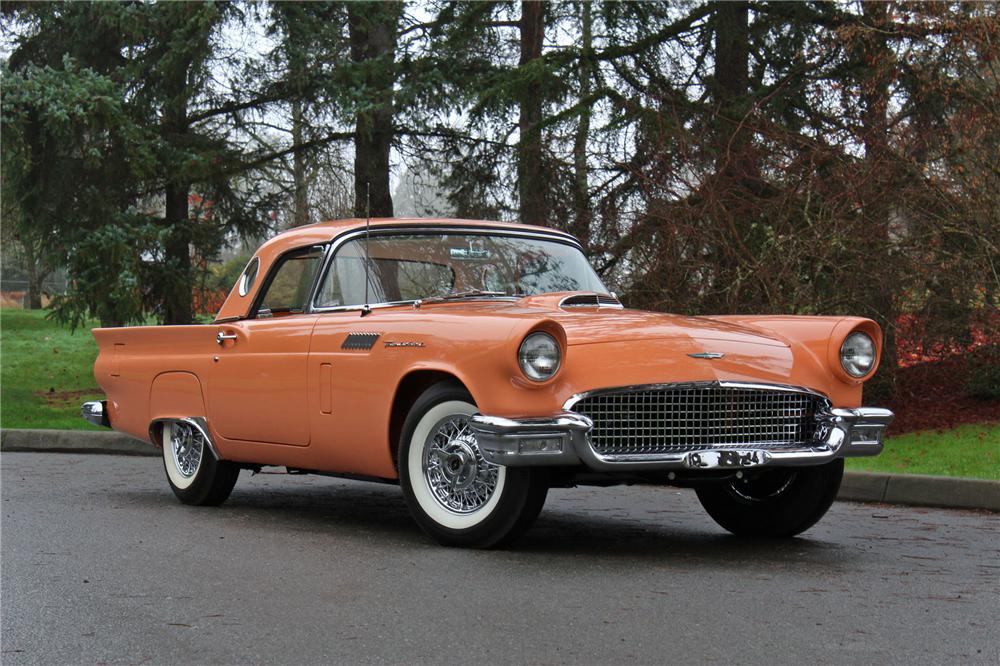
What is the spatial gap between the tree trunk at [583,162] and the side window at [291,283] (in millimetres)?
7799

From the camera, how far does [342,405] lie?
6633 mm

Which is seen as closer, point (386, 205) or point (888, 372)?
point (888, 372)

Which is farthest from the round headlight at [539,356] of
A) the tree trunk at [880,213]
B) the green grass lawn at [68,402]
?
the tree trunk at [880,213]

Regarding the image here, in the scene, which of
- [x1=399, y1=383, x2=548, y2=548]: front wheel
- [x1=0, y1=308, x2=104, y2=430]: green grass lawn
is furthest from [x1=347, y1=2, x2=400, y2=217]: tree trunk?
[x1=399, y1=383, x2=548, y2=548]: front wheel

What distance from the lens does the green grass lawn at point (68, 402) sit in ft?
34.5

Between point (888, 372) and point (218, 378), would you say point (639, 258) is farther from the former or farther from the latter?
point (218, 378)

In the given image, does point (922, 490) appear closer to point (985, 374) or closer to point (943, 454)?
point (943, 454)

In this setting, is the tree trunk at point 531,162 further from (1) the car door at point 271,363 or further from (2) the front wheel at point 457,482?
(2) the front wheel at point 457,482

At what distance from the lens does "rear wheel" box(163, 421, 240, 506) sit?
794cm

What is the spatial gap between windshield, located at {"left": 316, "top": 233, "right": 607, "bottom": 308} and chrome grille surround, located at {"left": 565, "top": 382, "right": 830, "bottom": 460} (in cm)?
156

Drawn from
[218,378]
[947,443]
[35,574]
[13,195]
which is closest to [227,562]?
[35,574]

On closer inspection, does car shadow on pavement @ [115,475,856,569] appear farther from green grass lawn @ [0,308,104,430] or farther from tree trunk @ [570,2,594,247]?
tree trunk @ [570,2,594,247]

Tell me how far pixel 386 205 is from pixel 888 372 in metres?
7.83

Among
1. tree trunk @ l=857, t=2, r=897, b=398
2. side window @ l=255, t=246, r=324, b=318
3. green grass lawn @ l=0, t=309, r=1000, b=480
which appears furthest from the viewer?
tree trunk @ l=857, t=2, r=897, b=398
